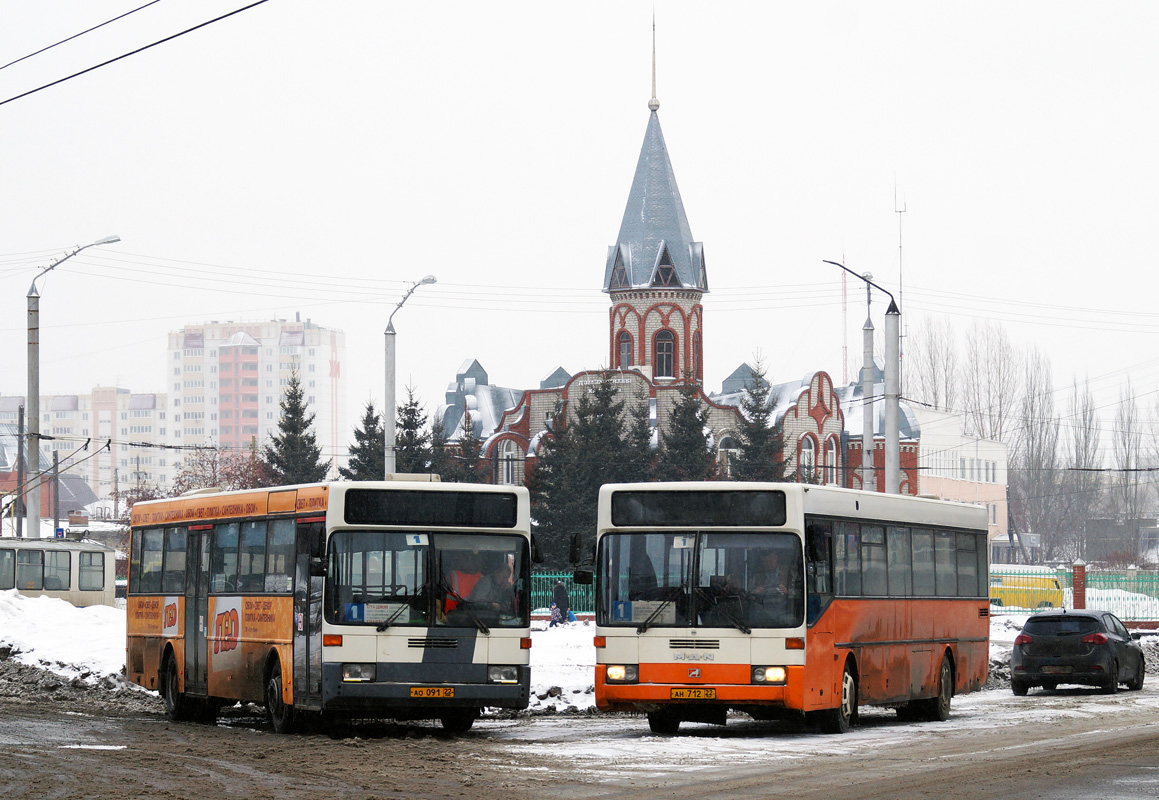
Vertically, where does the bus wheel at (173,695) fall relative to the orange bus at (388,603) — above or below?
below

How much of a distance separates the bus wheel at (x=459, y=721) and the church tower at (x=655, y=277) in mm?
60786

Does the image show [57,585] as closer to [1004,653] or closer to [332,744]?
[1004,653]

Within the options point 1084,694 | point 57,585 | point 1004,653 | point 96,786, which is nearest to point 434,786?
point 96,786

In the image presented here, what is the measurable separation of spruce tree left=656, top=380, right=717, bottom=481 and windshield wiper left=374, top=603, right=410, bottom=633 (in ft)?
174

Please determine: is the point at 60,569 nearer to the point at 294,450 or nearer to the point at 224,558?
the point at 294,450

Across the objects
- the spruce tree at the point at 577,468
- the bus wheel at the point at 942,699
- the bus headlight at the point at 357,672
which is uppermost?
the spruce tree at the point at 577,468

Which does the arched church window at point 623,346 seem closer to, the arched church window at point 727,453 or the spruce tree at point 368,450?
the arched church window at point 727,453

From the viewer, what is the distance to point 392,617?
55.4 ft

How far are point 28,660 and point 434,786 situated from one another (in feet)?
53.7

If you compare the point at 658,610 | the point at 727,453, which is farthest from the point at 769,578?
the point at 727,453

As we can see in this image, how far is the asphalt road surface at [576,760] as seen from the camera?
39.3 ft

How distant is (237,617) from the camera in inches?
738

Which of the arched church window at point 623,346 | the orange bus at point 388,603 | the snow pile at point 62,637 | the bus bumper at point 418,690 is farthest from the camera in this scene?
the arched church window at point 623,346

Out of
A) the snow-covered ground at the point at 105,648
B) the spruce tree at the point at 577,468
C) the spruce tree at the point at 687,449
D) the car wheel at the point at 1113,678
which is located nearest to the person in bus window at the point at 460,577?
the snow-covered ground at the point at 105,648
